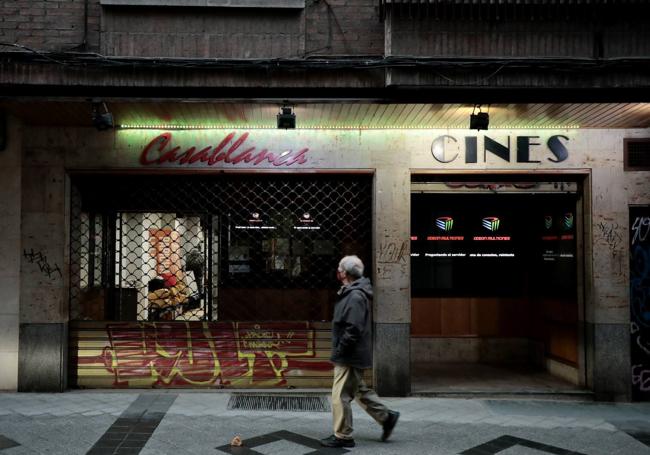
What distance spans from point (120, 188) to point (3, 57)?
2496 millimetres

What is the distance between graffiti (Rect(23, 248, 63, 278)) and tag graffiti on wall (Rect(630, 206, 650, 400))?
8241 mm

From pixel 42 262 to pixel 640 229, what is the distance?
8.60m

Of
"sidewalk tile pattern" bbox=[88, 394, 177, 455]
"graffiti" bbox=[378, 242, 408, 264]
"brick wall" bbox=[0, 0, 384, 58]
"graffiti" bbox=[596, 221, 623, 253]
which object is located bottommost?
"sidewalk tile pattern" bbox=[88, 394, 177, 455]

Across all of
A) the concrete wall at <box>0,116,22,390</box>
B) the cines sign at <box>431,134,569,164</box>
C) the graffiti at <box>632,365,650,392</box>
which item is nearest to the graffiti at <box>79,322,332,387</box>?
the concrete wall at <box>0,116,22,390</box>

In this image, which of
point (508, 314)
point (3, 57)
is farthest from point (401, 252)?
point (3, 57)

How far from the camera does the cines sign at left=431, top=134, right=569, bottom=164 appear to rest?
907 cm

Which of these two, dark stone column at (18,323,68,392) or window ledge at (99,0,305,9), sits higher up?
window ledge at (99,0,305,9)

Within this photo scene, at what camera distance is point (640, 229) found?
29.6 feet

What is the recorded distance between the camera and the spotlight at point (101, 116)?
774cm

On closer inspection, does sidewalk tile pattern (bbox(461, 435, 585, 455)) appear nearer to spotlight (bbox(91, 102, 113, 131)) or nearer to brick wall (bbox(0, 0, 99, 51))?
spotlight (bbox(91, 102, 113, 131))

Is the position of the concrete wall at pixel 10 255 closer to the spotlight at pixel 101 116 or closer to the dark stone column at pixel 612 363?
the spotlight at pixel 101 116

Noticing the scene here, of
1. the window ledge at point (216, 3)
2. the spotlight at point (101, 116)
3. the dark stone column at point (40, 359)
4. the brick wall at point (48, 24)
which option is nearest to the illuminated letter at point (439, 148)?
the window ledge at point (216, 3)

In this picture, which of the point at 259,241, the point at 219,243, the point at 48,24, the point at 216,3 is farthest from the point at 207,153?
the point at 48,24

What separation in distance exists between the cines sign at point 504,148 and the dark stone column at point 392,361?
2584mm
